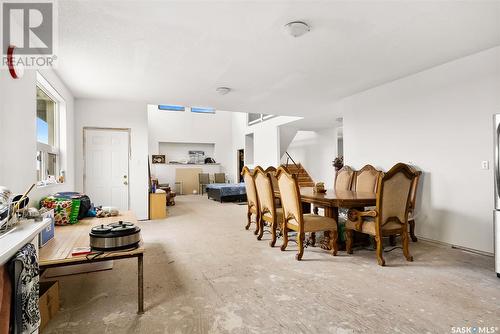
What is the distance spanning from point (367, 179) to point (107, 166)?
4.80 m

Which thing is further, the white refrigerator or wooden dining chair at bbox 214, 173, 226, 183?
wooden dining chair at bbox 214, 173, 226, 183

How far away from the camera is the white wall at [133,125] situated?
17.2ft

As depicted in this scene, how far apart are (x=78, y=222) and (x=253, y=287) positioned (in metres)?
2.18

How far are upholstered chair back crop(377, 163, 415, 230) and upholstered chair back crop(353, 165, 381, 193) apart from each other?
118cm

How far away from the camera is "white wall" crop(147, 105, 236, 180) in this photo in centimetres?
1109

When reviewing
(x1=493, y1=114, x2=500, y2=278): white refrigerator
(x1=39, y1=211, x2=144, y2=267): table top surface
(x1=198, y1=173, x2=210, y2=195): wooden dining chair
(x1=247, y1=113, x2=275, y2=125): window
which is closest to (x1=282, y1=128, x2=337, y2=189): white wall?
(x1=247, y1=113, x2=275, y2=125): window

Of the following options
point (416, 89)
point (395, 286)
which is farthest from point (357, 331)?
point (416, 89)

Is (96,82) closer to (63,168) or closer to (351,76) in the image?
(63,168)

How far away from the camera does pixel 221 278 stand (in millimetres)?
2539

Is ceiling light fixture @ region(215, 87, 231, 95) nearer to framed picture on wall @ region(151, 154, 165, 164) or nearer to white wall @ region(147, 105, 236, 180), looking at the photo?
white wall @ region(147, 105, 236, 180)

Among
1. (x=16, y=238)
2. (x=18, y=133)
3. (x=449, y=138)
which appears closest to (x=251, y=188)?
(x=449, y=138)

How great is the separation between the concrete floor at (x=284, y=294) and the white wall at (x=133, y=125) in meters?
2.44

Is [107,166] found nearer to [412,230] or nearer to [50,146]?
[50,146]

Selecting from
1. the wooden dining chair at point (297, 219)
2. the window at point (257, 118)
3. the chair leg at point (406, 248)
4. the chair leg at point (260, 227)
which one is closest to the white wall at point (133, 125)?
the chair leg at point (260, 227)
